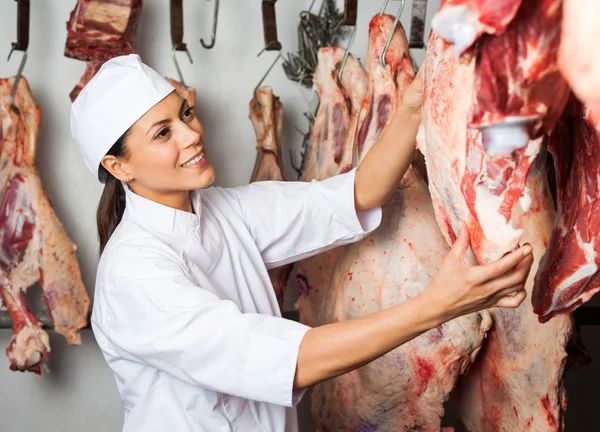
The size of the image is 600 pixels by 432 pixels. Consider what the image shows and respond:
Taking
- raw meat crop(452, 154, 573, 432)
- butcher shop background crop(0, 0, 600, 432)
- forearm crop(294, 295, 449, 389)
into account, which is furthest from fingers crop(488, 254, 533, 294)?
butcher shop background crop(0, 0, 600, 432)

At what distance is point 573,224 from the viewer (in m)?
1.21

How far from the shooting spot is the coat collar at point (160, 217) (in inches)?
75.7

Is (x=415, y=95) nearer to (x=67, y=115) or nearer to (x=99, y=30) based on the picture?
(x=99, y=30)

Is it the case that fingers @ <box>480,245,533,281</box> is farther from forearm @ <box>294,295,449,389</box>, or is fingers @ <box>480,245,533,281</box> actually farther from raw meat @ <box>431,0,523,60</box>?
raw meat @ <box>431,0,523,60</box>

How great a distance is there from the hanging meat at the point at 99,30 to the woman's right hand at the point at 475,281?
4.66 ft

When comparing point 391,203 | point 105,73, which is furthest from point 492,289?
point 105,73

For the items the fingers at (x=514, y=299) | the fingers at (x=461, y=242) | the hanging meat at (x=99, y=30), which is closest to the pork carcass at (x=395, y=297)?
the fingers at (x=514, y=299)

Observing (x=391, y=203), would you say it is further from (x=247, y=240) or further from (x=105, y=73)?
(x=105, y=73)

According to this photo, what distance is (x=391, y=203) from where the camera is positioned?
6.82 feet

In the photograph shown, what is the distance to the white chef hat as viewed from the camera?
1.86 metres

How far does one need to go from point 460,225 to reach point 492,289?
135 mm

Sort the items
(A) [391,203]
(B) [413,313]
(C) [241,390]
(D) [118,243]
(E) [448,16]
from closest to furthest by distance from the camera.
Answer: (E) [448,16]
(B) [413,313]
(C) [241,390]
(D) [118,243]
(A) [391,203]

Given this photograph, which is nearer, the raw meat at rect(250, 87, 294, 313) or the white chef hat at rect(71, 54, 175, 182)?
the white chef hat at rect(71, 54, 175, 182)

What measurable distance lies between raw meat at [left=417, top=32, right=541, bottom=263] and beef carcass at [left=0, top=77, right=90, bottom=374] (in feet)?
4.86
